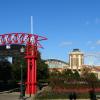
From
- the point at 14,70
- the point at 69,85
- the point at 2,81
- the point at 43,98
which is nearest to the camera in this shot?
the point at 43,98

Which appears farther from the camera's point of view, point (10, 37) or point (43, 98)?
point (10, 37)

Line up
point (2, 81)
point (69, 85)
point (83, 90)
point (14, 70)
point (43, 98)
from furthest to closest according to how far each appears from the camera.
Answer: point (2, 81)
point (14, 70)
point (69, 85)
point (83, 90)
point (43, 98)

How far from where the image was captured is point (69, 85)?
1906 inches

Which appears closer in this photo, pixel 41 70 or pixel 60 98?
pixel 60 98

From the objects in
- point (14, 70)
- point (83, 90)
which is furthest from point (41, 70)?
→ point (83, 90)

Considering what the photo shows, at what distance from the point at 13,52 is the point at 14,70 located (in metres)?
4.32

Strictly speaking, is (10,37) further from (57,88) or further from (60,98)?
(60,98)

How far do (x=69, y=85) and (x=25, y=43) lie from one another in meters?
8.18

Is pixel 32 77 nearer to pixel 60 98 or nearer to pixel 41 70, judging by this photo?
pixel 60 98

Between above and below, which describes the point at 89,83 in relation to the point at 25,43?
below

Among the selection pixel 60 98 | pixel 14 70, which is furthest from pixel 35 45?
pixel 14 70

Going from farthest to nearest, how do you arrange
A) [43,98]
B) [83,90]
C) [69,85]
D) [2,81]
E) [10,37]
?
[2,81]
[10,37]
[69,85]
[83,90]
[43,98]

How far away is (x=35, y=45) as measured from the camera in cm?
5012

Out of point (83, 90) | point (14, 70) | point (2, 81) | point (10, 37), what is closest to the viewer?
point (83, 90)
